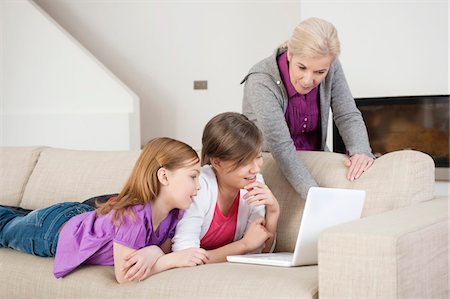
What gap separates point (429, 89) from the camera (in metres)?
5.46

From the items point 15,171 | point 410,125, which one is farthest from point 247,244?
point 410,125

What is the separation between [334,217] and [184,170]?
1.59ft

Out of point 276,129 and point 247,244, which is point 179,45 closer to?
point 276,129

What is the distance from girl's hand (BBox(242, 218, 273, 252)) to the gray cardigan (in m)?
0.21

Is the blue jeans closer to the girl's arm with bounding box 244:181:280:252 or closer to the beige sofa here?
the beige sofa

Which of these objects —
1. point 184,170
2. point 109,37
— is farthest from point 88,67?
point 184,170

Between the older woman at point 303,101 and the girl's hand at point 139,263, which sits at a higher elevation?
the older woman at point 303,101

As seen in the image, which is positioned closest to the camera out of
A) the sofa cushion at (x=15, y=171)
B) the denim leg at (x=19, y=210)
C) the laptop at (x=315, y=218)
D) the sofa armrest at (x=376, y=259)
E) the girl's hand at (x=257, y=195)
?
the sofa armrest at (x=376, y=259)

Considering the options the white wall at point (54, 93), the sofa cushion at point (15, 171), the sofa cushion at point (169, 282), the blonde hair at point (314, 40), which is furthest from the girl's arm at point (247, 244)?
the white wall at point (54, 93)

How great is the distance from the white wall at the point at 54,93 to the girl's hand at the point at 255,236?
4.38 m

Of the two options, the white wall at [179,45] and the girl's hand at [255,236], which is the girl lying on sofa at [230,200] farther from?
the white wall at [179,45]

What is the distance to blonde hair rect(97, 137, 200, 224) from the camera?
240cm

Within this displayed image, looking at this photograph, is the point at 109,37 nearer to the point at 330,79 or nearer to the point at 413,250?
the point at 330,79

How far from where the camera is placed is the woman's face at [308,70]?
258cm
